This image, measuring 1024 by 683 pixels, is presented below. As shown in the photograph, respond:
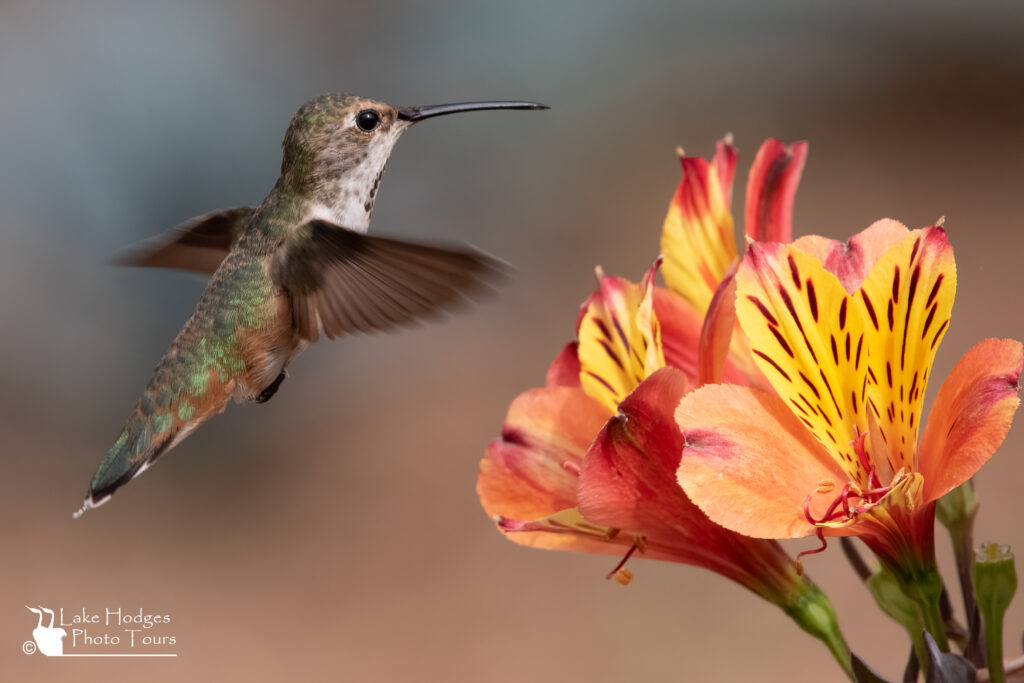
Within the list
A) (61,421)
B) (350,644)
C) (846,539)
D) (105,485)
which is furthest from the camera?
(61,421)

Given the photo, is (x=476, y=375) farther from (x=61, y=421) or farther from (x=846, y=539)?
(x=846, y=539)

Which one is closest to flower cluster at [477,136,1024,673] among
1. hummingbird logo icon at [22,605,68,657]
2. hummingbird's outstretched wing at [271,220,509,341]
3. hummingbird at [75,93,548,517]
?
hummingbird's outstretched wing at [271,220,509,341]

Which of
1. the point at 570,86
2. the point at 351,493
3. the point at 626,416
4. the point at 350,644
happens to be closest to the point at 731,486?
the point at 626,416

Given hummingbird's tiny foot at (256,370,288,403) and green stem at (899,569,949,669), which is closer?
green stem at (899,569,949,669)

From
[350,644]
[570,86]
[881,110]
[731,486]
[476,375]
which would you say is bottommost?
[350,644]

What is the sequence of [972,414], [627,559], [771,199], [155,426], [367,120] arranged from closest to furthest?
[972,414] < [627,559] < [771,199] < [367,120] < [155,426]

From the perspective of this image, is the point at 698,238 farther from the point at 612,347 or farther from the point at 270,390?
the point at 270,390

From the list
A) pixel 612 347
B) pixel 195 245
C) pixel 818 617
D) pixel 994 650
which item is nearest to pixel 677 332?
pixel 612 347

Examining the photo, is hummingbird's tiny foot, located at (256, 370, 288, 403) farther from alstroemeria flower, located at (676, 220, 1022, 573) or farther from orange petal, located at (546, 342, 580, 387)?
alstroemeria flower, located at (676, 220, 1022, 573)
